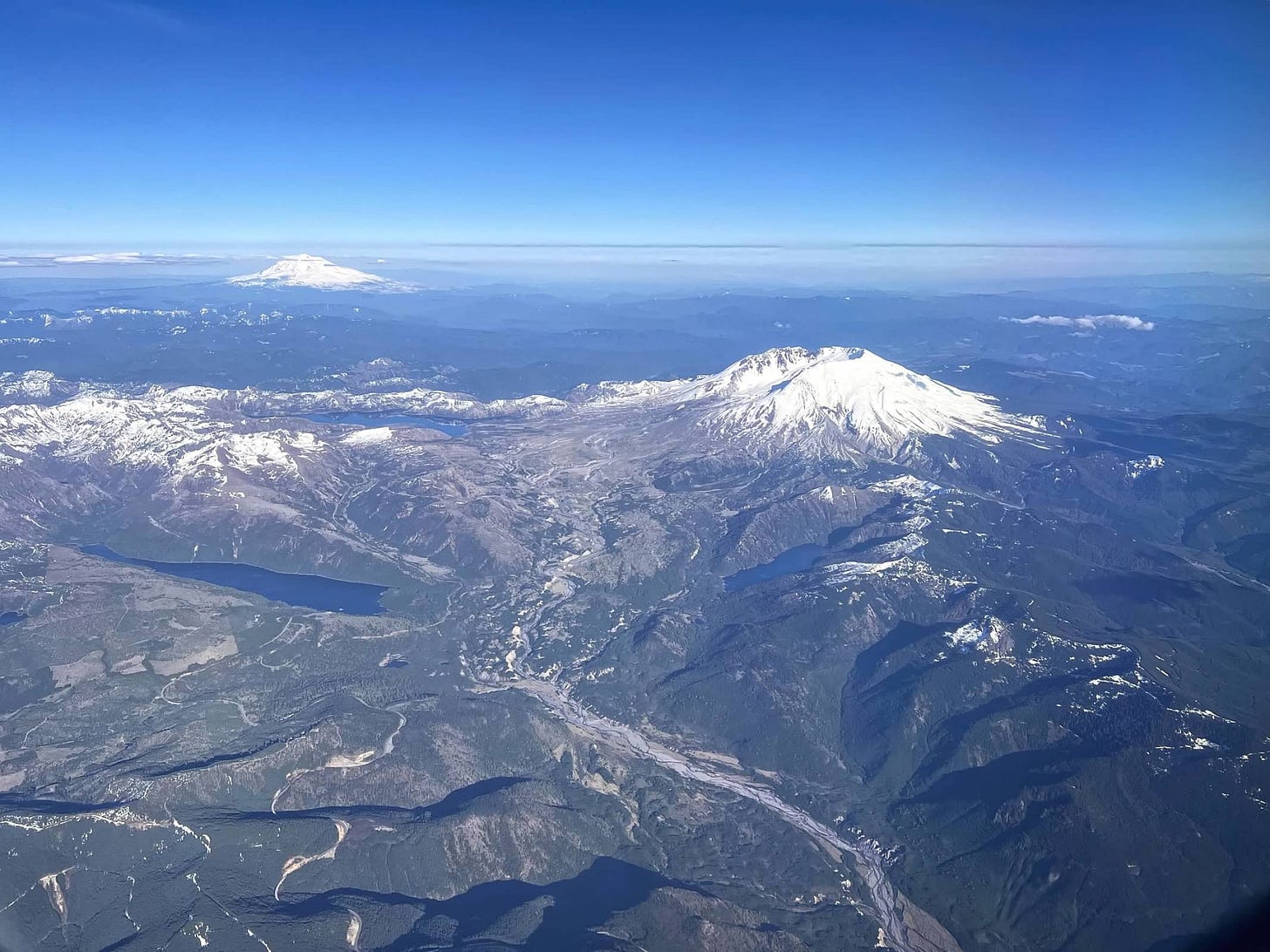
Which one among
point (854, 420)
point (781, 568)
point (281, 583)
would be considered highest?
point (854, 420)

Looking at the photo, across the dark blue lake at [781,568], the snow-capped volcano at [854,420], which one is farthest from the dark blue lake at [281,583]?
the snow-capped volcano at [854,420]

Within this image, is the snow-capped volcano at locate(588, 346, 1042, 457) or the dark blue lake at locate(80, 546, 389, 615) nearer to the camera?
the dark blue lake at locate(80, 546, 389, 615)

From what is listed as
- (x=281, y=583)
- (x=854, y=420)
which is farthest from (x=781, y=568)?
(x=281, y=583)

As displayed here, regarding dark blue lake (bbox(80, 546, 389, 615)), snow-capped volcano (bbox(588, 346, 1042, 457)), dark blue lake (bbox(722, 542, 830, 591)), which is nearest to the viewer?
dark blue lake (bbox(80, 546, 389, 615))

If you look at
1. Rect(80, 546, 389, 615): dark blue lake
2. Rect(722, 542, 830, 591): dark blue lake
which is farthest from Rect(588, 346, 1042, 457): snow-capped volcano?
Rect(80, 546, 389, 615): dark blue lake

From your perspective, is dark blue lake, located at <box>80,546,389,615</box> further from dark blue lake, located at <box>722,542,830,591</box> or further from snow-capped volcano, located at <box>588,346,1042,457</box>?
snow-capped volcano, located at <box>588,346,1042,457</box>

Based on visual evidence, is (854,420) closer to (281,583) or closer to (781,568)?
(781,568)

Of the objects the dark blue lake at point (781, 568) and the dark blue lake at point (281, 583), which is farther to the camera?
the dark blue lake at point (781, 568)

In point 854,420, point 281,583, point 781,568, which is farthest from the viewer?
point 854,420

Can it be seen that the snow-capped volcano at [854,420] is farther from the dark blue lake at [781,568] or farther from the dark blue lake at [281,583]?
the dark blue lake at [281,583]
